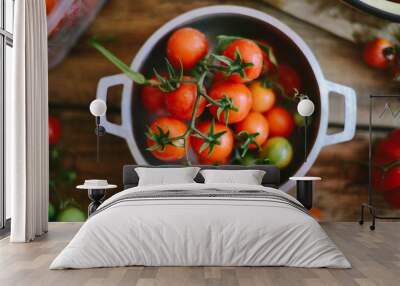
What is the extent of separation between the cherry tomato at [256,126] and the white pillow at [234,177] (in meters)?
0.60

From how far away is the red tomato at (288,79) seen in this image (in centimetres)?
687

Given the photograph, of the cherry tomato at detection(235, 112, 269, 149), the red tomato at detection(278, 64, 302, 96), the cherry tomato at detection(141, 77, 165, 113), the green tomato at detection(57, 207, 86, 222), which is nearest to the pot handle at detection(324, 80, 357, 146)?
the red tomato at detection(278, 64, 302, 96)

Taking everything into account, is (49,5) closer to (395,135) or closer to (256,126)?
(256,126)

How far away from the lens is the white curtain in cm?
545

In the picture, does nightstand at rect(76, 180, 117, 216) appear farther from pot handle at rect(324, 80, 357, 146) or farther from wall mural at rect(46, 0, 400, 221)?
pot handle at rect(324, 80, 357, 146)

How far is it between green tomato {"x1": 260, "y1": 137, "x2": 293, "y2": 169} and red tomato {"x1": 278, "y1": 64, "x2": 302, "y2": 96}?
604 millimetres

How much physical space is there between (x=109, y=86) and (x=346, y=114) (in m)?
2.94

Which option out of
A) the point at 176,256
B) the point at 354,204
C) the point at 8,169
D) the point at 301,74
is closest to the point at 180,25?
the point at 301,74

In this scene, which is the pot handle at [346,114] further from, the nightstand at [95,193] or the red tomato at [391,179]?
the nightstand at [95,193]

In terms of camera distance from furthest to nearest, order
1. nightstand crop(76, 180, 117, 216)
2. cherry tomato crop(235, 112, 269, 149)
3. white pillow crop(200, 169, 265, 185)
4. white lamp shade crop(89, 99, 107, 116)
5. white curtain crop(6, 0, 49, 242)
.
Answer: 1. cherry tomato crop(235, 112, 269, 149)
2. white lamp shade crop(89, 99, 107, 116)
3. nightstand crop(76, 180, 117, 216)
4. white pillow crop(200, 169, 265, 185)
5. white curtain crop(6, 0, 49, 242)

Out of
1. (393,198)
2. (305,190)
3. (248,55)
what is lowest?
(393,198)

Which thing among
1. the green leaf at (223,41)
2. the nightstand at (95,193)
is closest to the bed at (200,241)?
the nightstand at (95,193)

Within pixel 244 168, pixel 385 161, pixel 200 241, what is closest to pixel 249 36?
pixel 244 168

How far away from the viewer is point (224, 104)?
22.4 feet
